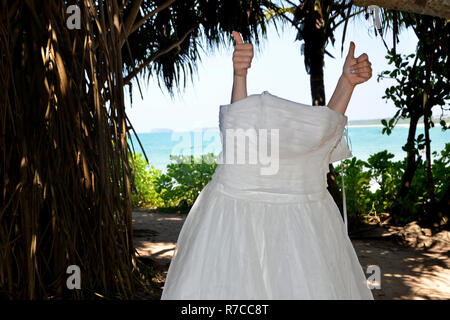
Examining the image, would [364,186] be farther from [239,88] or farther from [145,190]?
[239,88]

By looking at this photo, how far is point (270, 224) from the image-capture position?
3.92ft

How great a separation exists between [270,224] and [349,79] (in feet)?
1.31

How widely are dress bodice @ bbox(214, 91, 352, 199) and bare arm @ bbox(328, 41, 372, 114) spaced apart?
0.05m

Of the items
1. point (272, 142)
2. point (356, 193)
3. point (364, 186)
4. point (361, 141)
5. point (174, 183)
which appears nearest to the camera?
point (272, 142)

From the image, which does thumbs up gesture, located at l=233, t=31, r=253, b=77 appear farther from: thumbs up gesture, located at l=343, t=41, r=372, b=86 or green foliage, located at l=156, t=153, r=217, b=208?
green foliage, located at l=156, t=153, r=217, b=208

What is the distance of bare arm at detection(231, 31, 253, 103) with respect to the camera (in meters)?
1.20

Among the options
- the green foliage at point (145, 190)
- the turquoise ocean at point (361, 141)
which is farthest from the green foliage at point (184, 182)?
the turquoise ocean at point (361, 141)

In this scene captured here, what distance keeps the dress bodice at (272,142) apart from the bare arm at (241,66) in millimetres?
52

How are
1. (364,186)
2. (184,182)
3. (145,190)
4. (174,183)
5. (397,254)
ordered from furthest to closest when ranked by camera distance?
(145,190)
(174,183)
(184,182)
(364,186)
(397,254)

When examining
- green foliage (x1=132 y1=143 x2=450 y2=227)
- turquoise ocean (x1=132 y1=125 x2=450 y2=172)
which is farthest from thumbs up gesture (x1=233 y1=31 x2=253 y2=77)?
turquoise ocean (x1=132 y1=125 x2=450 y2=172)

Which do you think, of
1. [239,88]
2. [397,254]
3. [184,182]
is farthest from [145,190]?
[239,88]

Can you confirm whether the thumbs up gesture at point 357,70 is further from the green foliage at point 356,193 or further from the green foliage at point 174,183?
the green foliage at point 174,183

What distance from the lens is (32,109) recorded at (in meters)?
2.12
